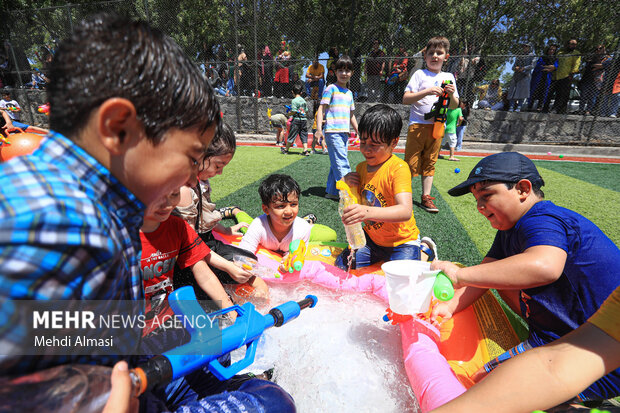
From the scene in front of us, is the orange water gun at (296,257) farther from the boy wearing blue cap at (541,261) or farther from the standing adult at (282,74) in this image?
the standing adult at (282,74)

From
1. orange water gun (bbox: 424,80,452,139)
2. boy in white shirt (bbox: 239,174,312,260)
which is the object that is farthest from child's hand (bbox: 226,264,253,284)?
orange water gun (bbox: 424,80,452,139)

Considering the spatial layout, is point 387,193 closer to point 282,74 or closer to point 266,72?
point 282,74

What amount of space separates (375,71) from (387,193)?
9.26m

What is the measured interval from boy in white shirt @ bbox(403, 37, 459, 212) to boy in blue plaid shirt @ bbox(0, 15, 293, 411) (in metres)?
3.97

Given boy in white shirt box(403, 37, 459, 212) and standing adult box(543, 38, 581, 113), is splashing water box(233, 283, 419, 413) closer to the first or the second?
boy in white shirt box(403, 37, 459, 212)

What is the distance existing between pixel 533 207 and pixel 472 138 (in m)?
10.7

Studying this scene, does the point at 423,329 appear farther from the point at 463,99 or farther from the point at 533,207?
the point at 463,99

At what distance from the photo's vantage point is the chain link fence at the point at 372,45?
31.9 ft

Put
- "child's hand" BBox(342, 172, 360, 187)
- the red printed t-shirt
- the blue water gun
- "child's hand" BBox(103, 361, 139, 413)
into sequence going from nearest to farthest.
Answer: "child's hand" BBox(103, 361, 139, 413)
the blue water gun
the red printed t-shirt
"child's hand" BBox(342, 172, 360, 187)

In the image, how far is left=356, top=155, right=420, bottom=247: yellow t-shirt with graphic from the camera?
253 centimetres

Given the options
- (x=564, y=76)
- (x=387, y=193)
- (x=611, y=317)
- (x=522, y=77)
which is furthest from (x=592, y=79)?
(x=611, y=317)

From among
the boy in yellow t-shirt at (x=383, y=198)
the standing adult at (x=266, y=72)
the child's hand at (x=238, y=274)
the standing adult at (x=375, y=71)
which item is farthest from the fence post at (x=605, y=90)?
the child's hand at (x=238, y=274)

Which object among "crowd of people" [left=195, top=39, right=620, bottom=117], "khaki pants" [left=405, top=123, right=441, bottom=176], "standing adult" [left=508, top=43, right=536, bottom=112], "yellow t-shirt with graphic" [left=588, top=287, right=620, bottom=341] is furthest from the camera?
"standing adult" [left=508, top=43, right=536, bottom=112]

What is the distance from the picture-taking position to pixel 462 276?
5.16ft
